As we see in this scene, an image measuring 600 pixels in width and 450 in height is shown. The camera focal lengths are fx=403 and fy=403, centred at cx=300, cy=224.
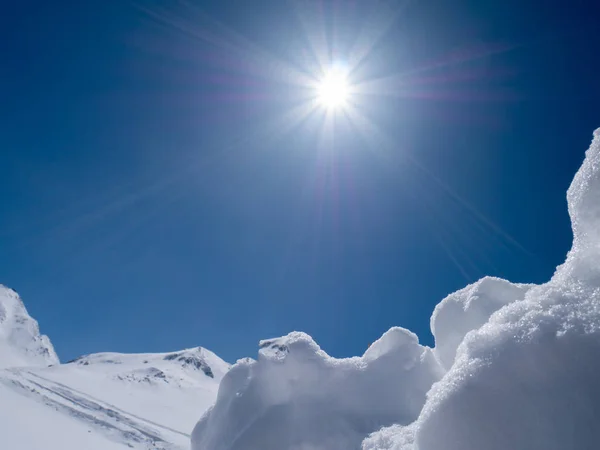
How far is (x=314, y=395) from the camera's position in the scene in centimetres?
977

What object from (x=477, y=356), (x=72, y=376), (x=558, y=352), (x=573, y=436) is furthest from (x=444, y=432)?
(x=72, y=376)

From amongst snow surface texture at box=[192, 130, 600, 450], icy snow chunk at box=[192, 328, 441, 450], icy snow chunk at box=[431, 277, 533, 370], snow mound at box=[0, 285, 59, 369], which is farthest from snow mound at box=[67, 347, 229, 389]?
snow surface texture at box=[192, 130, 600, 450]

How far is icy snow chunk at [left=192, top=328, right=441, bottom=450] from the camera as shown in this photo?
8867 millimetres

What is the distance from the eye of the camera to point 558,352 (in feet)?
12.1

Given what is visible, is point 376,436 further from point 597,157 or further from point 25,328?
point 25,328

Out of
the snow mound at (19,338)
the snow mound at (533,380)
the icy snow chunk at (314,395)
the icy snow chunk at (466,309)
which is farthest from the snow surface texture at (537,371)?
the snow mound at (19,338)

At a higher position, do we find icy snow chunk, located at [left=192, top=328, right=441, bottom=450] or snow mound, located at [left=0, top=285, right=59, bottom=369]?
snow mound, located at [left=0, top=285, right=59, bottom=369]

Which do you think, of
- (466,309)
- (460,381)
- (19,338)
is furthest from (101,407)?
(19,338)

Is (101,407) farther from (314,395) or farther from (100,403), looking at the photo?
(314,395)

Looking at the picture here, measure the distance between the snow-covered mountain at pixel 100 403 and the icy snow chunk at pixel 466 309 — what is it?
34.4m

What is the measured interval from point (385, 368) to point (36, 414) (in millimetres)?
45367

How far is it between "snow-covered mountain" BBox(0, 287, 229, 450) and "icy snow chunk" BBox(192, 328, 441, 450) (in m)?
30.0

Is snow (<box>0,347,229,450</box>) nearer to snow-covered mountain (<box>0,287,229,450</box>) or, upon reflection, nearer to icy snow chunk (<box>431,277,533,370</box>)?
snow-covered mountain (<box>0,287,229,450</box>)

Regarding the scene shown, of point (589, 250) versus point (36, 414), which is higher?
point (36, 414)
